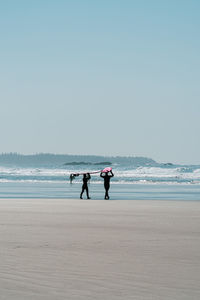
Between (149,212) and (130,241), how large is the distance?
6.93 meters

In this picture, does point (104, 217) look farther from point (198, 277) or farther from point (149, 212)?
point (198, 277)

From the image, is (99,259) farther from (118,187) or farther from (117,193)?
(118,187)

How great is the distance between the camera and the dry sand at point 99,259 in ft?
18.1

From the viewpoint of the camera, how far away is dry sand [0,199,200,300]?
5.50 metres

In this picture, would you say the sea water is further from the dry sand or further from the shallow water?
the dry sand

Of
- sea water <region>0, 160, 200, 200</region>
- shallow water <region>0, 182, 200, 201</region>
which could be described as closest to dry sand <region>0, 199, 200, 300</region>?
shallow water <region>0, 182, 200, 201</region>

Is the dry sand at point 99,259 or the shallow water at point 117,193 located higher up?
the dry sand at point 99,259

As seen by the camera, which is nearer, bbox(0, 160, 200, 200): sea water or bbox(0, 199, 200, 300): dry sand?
bbox(0, 199, 200, 300): dry sand

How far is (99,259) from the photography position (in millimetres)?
7316

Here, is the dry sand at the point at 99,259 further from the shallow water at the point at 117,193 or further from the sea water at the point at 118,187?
the sea water at the point at 118,187

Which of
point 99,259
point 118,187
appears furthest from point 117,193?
point 99,259

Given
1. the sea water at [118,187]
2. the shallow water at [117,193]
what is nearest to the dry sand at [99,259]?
the shallow water at [117,193]

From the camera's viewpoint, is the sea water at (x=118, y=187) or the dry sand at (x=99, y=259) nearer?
the dry sand at (x=99, y=259)

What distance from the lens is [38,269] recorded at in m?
6.54
